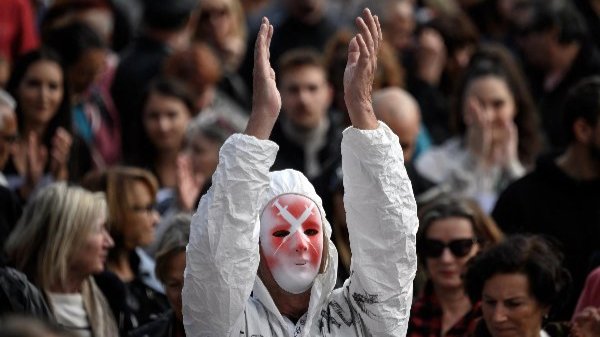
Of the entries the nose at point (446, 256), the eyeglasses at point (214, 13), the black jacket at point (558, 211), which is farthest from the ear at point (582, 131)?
the eyeglasses at point (214, 13)

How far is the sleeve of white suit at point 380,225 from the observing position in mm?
5699

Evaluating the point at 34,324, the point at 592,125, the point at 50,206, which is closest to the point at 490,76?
the point at 592,125

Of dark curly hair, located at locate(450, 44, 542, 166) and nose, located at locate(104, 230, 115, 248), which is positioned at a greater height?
dark curly hair, located at locate(450, 44, 542, 166)

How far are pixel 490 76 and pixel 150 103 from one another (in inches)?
91.5

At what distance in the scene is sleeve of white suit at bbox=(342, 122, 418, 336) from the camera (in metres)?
5.70

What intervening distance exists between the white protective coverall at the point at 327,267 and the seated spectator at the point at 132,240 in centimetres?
201

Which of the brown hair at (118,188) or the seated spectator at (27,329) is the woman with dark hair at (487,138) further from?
the seated spectator at (27,329)

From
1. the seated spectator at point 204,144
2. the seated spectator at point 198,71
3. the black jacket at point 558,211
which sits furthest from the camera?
the seated spectator at point 198,71

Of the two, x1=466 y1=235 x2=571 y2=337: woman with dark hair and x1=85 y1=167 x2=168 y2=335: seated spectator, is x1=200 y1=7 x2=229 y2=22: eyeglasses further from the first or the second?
x1=466 y1=235 x2=571 y2=337: woman with dark hair

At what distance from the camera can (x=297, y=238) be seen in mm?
5902

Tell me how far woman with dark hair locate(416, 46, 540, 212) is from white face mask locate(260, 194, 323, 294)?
3.95m

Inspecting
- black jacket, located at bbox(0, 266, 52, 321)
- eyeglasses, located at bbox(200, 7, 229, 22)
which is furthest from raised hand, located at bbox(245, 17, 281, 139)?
eyeglasses, located at bbox(200, 7, 229, 22)


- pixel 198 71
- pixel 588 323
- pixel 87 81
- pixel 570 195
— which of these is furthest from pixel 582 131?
pixel 87 81

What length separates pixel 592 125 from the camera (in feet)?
28.7
